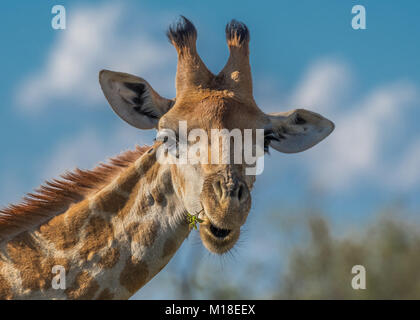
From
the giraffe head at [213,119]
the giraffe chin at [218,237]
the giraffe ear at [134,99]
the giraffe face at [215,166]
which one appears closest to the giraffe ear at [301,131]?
the giraffe head at [213,119]

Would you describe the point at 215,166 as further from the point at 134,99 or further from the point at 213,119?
the point at 134,99

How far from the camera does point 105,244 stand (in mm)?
8367

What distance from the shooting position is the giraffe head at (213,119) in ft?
26.1

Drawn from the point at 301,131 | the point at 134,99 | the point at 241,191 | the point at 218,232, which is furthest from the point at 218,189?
the point at 301,131

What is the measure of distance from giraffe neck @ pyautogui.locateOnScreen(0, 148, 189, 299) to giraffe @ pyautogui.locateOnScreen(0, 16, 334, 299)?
0.04ft

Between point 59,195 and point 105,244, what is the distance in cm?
110

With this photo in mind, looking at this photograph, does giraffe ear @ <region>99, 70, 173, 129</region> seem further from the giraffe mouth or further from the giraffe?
the giraffe mouth

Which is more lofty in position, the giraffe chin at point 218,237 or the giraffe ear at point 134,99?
the giraffe ear at point 134,99

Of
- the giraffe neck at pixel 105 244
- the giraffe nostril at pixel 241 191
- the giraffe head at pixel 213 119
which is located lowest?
the giraffe neck at pixel 105 244

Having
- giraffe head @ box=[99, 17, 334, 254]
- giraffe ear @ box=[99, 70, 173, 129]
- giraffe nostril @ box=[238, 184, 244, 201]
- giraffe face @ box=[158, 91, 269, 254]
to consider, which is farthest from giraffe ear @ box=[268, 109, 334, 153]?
giraffe nostril @ box=[238, 184, 244, 201]

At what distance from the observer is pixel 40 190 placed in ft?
29.6

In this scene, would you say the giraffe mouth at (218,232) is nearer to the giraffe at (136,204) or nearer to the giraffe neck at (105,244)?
the giraffe at (136,204)

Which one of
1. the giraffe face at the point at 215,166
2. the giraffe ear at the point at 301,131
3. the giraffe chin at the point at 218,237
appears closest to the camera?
the giraffe face at the point at 215,166
